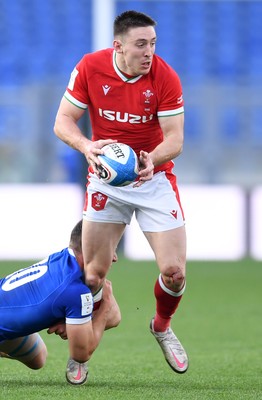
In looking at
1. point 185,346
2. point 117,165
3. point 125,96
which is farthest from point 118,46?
point 185,346

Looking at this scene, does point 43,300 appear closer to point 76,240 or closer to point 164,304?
point 76,240

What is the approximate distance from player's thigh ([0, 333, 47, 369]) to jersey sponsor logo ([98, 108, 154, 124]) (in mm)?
1488

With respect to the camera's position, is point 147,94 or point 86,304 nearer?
→ point 86,304

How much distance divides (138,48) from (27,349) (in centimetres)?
197

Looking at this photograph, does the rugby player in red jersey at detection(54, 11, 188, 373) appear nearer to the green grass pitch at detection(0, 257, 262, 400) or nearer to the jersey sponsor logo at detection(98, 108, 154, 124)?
the jersey sponsor logo at detection(98, 108, 154, 124)

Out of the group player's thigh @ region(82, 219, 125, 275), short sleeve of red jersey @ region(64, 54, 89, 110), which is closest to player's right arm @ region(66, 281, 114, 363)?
player's thigh @ region(82, 219, 125, 275)

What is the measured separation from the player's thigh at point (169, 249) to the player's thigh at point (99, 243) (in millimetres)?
265

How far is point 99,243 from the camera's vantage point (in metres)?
6.60

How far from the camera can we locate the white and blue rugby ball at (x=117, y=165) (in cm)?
597

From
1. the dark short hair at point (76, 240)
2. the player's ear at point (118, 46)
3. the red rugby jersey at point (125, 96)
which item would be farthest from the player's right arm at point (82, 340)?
the player's ear at point (118, 46)

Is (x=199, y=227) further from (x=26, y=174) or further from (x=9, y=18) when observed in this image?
(x=9, y=18)

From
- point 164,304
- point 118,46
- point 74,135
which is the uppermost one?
point 118,46

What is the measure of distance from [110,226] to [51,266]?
3.05 ft

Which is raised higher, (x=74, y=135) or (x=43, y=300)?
(x=74, y=135)
